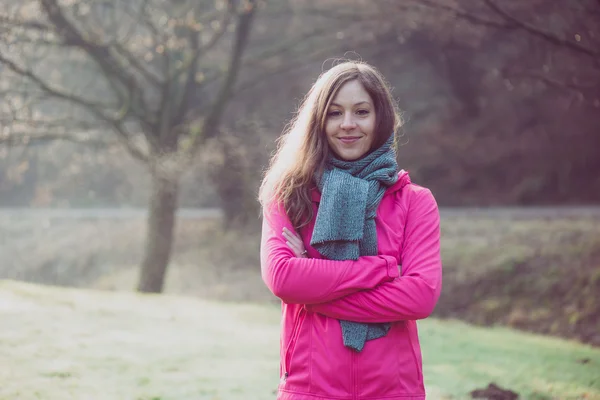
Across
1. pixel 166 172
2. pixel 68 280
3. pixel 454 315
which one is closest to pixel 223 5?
pixel 166 172

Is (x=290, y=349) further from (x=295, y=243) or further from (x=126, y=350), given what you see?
(x=126, y=350)

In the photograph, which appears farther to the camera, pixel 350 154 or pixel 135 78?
pixel 135 78

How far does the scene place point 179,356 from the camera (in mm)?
5652

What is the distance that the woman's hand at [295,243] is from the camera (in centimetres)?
256

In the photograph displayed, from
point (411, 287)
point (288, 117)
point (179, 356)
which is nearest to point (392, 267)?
point (411, 287)

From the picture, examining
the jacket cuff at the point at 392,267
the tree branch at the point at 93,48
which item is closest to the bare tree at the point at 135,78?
the tree branch at the point at 93,48

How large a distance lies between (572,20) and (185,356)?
255 inches

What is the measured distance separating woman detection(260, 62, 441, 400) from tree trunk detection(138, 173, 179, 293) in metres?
9.27

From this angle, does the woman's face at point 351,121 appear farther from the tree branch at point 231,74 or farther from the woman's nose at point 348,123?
the tree branch at point 231,74

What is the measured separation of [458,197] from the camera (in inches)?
735

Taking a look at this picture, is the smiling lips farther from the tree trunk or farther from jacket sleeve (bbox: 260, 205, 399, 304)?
the tree trunk

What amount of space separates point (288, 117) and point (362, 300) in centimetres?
1035

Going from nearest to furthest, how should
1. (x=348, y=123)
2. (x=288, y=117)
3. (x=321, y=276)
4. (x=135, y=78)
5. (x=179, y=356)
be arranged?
(x=321, y=276) → (x=348, y=123) → (x=179, y=356) → (x=135, y=78) → (x=288, y=117)

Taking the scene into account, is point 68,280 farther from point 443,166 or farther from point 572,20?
point 572,20
